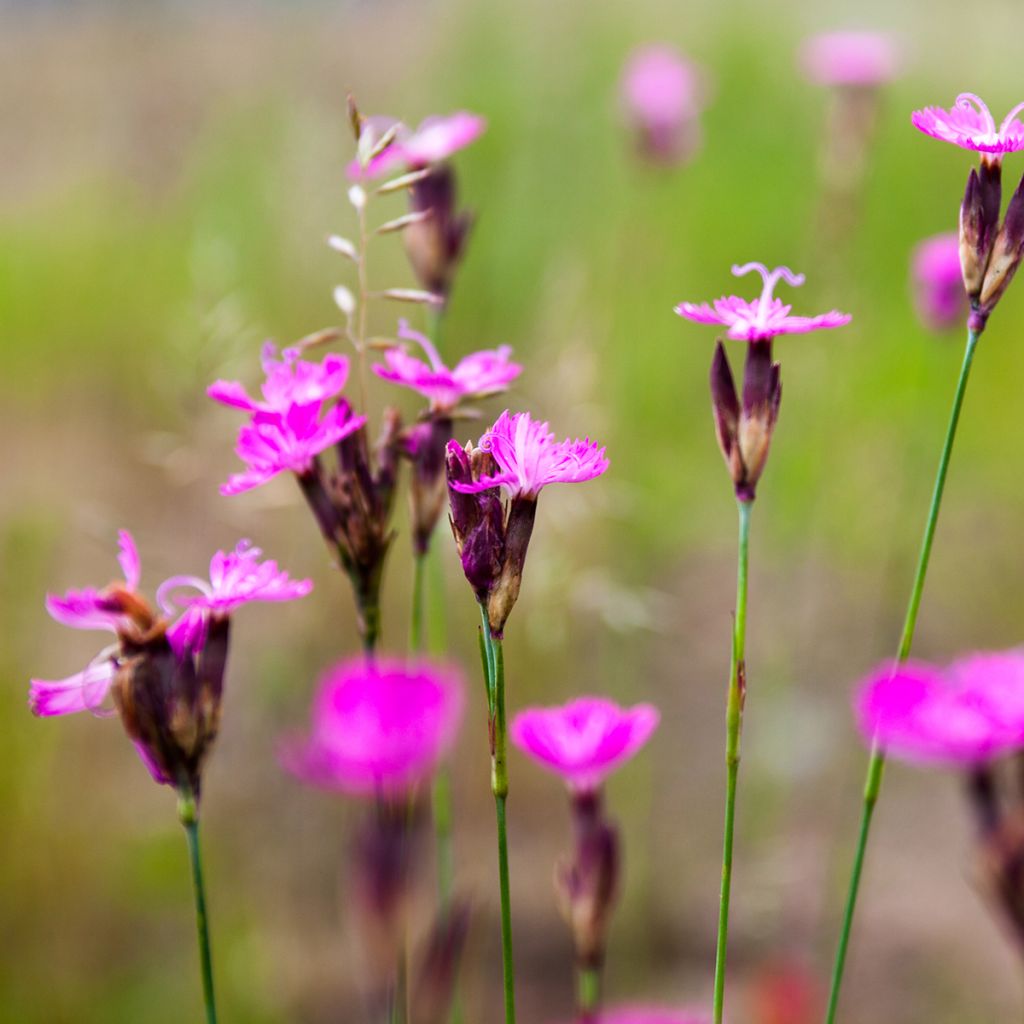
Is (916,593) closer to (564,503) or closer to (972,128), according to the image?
(972,128)

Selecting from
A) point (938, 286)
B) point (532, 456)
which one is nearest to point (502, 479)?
point (532, 456)

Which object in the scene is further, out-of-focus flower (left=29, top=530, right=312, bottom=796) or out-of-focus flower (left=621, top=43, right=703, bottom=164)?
out-of-focus flower (left=621, top=43, right=703, bottom=164)

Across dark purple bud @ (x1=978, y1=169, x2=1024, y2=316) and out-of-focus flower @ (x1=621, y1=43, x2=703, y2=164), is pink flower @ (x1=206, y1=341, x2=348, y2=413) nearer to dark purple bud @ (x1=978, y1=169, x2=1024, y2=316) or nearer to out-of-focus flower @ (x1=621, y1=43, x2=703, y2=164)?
dark purple bud @ (x1=978, y1=169, x2=1024, y2=316)

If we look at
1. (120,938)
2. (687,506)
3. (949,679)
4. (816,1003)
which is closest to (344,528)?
(949,679)

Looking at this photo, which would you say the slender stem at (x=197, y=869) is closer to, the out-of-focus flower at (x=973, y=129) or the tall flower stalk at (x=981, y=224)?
the tall flower stalk at (x=981, y=224)

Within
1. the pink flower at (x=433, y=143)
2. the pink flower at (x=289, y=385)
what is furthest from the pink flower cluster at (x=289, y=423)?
the pink flower at (x=433, y=143)

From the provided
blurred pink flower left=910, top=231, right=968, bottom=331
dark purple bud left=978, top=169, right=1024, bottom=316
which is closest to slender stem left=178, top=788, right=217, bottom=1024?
dark purple bud left=978, top=169, right=1024, bottom=316
